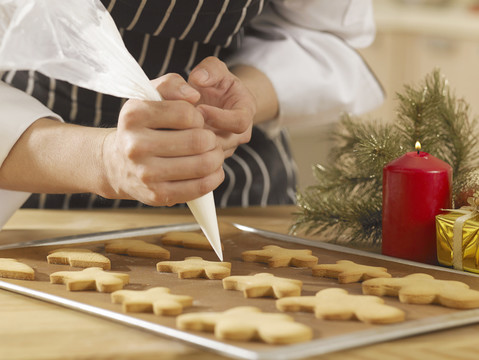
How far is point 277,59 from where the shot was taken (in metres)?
1.26

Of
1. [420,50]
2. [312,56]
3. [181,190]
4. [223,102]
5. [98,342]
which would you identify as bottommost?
[98,342]

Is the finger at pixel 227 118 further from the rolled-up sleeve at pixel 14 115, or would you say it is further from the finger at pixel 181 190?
the rolled-up sleeve at pixel 14 115

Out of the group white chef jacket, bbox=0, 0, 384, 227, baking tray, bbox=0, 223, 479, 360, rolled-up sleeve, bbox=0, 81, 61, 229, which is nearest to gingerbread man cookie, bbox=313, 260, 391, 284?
baking tray, bbox=0, 223, 479, 360

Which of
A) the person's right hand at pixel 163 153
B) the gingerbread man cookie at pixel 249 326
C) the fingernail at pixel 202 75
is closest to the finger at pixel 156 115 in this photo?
the person's right hand at pixel 163 153

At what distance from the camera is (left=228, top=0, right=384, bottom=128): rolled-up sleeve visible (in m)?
1.27

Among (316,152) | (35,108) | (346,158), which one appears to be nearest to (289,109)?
(346,158)

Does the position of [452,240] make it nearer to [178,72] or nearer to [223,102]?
[223,102]

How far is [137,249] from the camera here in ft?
2.72

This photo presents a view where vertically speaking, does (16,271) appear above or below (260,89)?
below

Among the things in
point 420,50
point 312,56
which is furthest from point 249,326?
point 420,50

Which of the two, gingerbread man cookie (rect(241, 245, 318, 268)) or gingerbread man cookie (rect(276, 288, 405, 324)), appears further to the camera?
gingerbread man cookie (rect(241, 245, 318, 268))

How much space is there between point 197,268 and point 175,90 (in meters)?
0.19

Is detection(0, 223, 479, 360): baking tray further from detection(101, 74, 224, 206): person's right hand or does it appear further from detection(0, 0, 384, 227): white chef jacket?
detection(0, 0, 384, 227): white chef jacket

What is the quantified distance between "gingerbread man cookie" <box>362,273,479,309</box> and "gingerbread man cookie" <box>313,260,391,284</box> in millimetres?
35
